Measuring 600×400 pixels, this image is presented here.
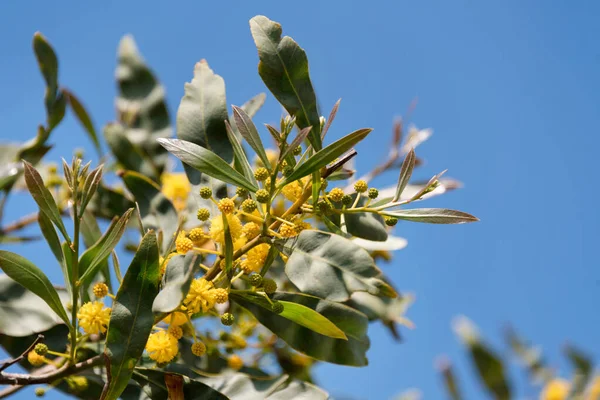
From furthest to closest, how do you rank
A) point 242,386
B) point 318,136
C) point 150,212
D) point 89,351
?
point 150,212
point 89,351
point 242,386
point 318,136

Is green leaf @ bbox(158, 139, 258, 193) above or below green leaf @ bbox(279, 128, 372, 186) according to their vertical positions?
below

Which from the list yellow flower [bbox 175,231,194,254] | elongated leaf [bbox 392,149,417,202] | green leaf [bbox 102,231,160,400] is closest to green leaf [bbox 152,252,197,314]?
green leaf [bbox 102,231,160,400]

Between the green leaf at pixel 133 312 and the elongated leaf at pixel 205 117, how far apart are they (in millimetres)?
453

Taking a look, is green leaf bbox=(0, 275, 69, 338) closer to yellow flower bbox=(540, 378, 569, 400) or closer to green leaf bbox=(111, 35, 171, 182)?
green leaf bbox=(111, 35, 171, 182)

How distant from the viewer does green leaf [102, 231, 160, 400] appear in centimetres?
144

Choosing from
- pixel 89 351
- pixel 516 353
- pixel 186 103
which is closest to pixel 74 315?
pixel 89 351

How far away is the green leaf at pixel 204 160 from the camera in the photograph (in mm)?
1479

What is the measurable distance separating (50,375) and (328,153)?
39.5 inches

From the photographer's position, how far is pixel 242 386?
1779 mm

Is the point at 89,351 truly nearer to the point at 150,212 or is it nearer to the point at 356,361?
the point at 150,212

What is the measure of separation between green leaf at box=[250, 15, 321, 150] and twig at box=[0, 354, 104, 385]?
87 cm

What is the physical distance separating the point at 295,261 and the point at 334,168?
276 mm

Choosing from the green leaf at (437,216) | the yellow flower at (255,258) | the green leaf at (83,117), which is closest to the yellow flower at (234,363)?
the yellow flower at (255,258)

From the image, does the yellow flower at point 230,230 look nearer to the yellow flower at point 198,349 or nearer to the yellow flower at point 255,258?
the yellow flower at point 255,258
